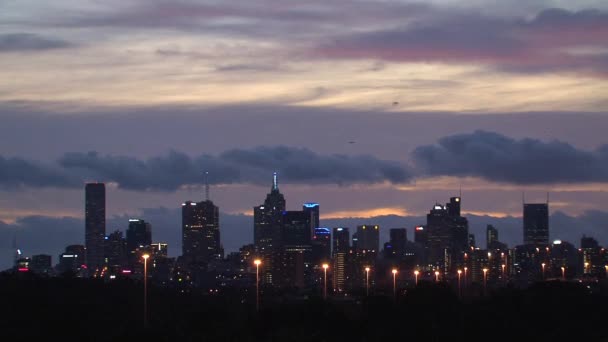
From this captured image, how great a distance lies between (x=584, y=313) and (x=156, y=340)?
7011 cm

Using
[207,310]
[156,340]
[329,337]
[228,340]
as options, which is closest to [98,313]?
[207,310]

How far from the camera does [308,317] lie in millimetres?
95875

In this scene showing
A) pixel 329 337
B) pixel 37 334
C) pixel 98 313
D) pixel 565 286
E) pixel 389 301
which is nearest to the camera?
pixel 37 334

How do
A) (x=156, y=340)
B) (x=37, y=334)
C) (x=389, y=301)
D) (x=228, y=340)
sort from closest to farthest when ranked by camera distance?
(x=156, y=340), (x=228, y=340), (x=37, y=334), (x=389, y=301)

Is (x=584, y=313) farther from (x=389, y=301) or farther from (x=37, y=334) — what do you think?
(x=37, y=334)

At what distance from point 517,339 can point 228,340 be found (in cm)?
2784

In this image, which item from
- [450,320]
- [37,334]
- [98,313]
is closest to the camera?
[37,334]

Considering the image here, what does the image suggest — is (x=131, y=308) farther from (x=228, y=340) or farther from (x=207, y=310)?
(x=228, y=340)

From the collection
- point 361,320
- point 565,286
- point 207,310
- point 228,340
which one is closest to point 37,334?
point 228,340

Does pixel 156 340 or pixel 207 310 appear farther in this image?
pixel 207 310

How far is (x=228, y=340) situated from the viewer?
6762cm

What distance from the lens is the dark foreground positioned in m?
78.9

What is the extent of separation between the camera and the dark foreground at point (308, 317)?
78938mm

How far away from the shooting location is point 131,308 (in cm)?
12356
